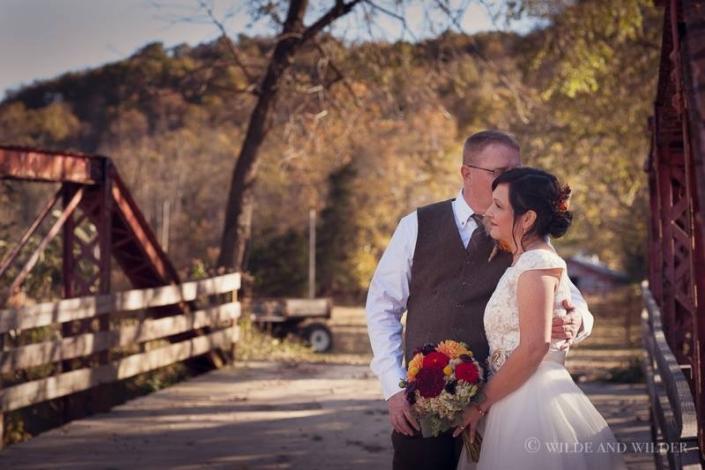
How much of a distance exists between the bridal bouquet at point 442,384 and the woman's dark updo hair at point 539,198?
0.49 meters

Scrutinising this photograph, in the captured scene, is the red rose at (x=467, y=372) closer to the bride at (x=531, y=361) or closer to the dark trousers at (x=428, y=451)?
the bride at (x=531, y=361)

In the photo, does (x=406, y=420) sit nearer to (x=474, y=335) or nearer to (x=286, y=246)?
(x=474, y=335)

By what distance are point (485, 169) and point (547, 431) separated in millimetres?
1060

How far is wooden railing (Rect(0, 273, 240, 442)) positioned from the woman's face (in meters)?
5.46

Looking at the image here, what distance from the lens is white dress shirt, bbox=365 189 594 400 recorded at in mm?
4410

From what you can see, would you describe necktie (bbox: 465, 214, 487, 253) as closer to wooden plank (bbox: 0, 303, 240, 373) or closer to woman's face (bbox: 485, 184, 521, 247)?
woman's face (bbox: 485, 184, 521, 247)

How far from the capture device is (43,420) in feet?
34.2

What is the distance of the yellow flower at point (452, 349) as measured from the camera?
403cm

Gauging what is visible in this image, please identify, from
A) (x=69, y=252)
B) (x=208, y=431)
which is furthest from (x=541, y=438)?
(x=69, y=252)

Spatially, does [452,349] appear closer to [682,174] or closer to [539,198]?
[539,198]

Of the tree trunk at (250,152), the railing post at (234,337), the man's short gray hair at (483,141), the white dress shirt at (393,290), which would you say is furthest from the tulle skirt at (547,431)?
the tree trunk at (250,152)

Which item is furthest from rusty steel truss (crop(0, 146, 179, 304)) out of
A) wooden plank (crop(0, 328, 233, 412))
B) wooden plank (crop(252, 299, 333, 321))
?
wooden plank (crop(252, 299, 333, 321))

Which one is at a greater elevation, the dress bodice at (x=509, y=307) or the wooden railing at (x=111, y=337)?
the dress bodice at (x=509, y=307)

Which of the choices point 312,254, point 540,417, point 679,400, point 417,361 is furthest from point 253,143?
point 312,254
